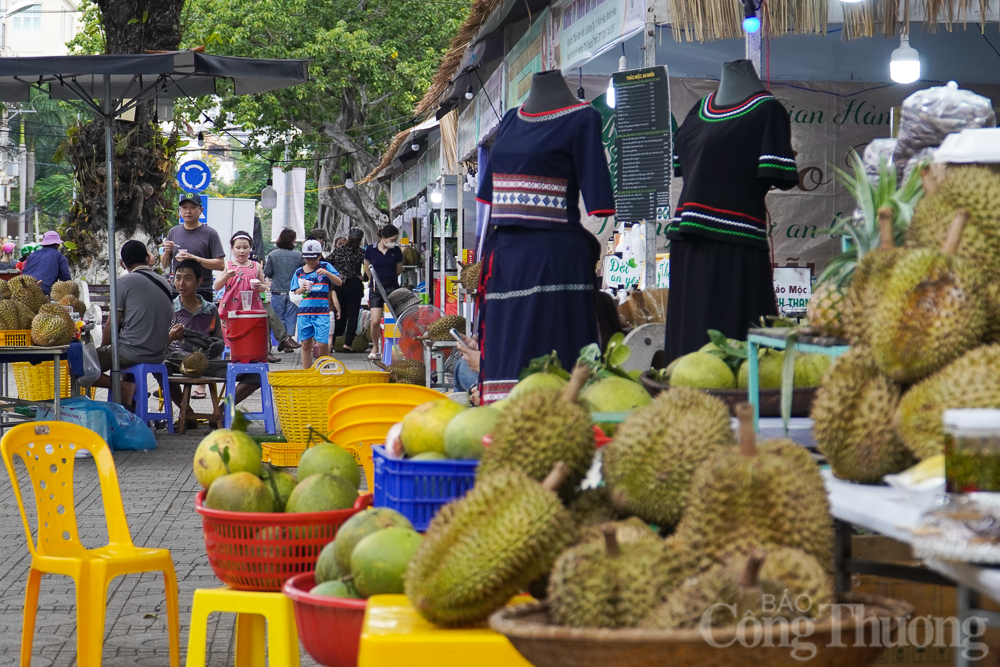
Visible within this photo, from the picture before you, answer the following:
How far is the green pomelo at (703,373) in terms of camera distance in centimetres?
278

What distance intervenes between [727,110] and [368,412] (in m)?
2.02

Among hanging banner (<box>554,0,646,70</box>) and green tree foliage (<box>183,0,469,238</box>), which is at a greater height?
green tree foliage (<box>183,0,469,238</box>)

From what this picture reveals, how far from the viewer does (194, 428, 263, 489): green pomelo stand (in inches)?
116

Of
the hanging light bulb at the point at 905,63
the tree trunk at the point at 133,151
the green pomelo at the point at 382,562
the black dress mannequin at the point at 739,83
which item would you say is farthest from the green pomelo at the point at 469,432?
the tree trunk at the point at 133,151

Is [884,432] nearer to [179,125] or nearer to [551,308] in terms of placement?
[551,308]

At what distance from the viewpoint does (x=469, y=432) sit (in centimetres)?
242

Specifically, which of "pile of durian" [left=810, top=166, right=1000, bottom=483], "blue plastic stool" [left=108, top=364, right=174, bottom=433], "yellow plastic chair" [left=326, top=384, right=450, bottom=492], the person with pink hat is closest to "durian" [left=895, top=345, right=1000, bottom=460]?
"pile of durian" [left=810, top=166, right=1000, bottom=483]

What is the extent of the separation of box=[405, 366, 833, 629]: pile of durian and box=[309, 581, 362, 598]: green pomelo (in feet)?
1.22

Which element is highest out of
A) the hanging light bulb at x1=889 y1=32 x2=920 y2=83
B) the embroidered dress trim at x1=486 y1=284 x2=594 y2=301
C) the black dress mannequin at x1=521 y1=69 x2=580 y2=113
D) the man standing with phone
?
→ the hanging light bulb at x1=889 y1=32 x2=920 y2=83

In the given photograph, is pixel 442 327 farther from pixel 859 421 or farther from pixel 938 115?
pixel 859 421

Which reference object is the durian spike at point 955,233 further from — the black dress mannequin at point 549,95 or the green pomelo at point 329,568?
the black dress mannequin at point 549,95

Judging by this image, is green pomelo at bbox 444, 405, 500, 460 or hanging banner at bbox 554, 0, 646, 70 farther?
hanging banner at bbox 554, 0, 646, 70

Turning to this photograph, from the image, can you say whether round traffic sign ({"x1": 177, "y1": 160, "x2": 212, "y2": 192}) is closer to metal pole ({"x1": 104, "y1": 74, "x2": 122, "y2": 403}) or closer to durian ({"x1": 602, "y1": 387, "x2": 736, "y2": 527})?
metal pole ({"x1": 104, "y1": 74, "x2": 122, "y2": 403})

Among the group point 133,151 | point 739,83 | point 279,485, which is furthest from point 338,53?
point 279,485
